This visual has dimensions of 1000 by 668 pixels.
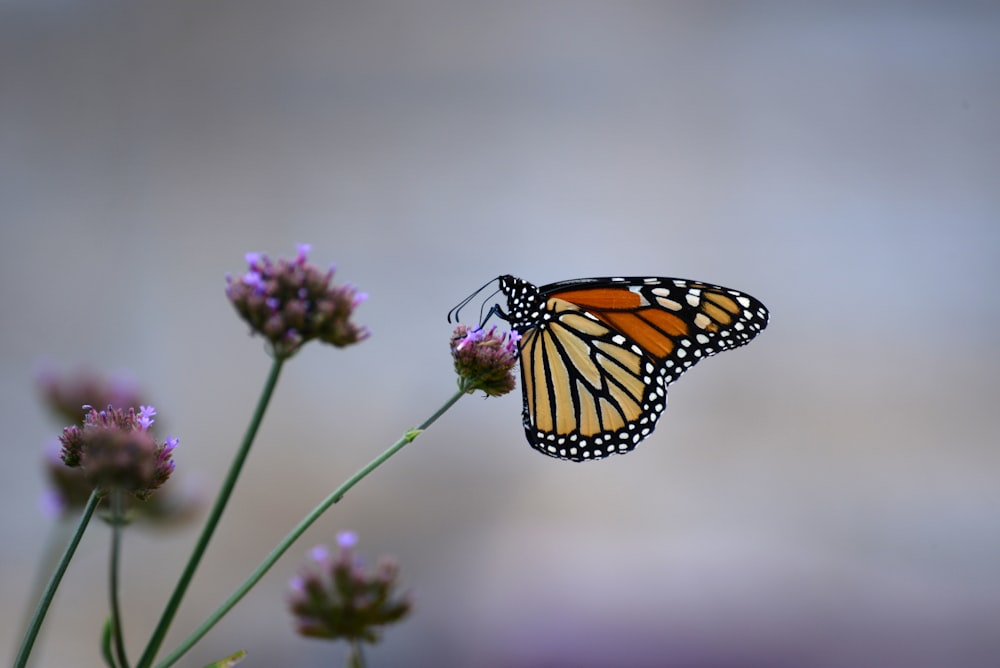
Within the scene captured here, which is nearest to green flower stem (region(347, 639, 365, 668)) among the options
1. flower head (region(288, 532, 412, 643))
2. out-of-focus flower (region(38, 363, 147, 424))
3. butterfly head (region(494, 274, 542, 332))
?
flower head (region(288, 532, 412, 643))

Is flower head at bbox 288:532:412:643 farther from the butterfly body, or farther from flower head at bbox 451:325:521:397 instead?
the butterfly body

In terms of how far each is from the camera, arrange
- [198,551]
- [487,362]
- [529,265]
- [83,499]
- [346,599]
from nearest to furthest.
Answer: [198,551] < [346,599] < [487,362] < [83,499] < [529,265]

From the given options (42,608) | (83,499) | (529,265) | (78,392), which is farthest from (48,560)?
(529,265)

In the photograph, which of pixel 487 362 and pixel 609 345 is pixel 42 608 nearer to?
pixel 487 362

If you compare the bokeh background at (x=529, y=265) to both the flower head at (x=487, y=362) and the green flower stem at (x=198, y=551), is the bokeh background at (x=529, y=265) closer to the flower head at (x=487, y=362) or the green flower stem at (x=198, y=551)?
the flower head at (x=487, y=362)

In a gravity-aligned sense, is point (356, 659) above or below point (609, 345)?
below

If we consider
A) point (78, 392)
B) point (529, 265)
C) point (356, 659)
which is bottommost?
point (356, 659)
